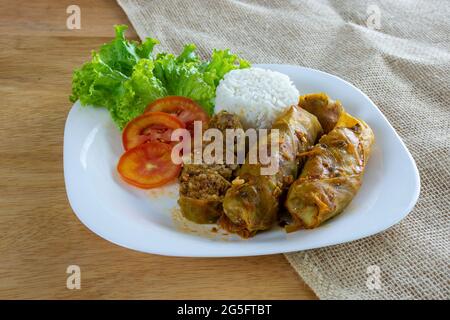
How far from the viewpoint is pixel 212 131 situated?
11.2 ft

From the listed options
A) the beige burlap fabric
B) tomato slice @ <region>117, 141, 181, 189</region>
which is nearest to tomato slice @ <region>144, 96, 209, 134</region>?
tomato slice @ <region>117, 141, 181, 189</region>

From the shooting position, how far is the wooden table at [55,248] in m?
2.80

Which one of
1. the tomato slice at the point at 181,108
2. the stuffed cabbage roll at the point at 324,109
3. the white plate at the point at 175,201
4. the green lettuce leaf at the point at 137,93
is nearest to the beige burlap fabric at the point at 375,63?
the white plate at the point at 175,201

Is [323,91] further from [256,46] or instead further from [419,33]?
[419,33]

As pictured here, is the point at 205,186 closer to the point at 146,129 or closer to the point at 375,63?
the point at 146,129

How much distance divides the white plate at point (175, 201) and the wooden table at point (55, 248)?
15cm

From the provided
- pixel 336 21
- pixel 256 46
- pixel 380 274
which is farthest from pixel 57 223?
pixel 336 21

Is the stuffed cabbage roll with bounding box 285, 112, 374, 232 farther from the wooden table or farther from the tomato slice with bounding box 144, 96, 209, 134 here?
the tomato slice with bounding box 144, 96, 209, 134

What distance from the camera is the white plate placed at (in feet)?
9.25

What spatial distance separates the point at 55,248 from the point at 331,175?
4.88 feet

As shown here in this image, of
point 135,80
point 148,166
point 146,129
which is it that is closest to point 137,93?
point 135,80

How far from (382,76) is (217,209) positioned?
2025mm

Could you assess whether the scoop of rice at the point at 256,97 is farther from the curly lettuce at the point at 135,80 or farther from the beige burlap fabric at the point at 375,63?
the beige burlap fabric at the point at 375,63

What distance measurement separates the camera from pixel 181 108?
370cm
